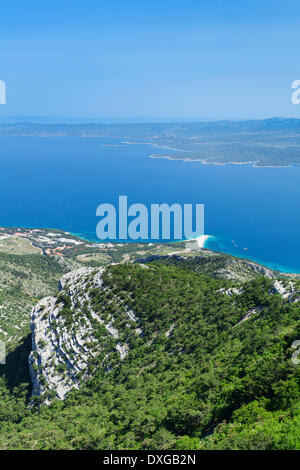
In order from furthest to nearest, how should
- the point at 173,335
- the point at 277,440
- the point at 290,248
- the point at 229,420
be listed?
the point at 290,248, the point at 173,335, the point at 229,420, the point at 277,440

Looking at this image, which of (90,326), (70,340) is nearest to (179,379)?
(90,326)

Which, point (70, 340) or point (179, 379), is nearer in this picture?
point (179, 379)

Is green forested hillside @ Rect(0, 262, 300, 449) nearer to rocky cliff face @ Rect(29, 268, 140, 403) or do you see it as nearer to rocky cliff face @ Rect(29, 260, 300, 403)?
rocky cliff face @ Rect(29, 260, 300, 403)

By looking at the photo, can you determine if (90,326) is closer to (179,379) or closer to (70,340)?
(70,340)

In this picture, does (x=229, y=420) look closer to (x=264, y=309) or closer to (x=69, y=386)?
(x=264, y=309)

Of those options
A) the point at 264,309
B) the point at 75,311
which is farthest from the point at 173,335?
the point at 75,311

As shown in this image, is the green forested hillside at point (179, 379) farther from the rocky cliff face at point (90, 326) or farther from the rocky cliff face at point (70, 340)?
the rocky cliff face at point (70, 340)
